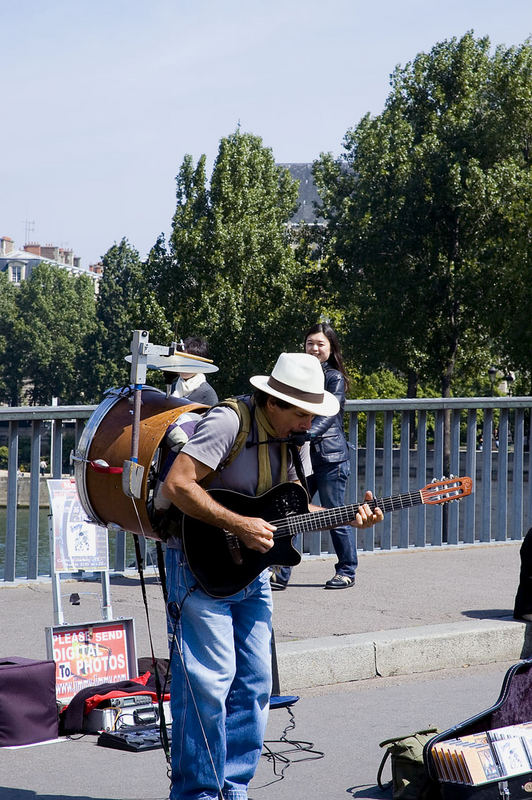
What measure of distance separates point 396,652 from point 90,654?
1.98m

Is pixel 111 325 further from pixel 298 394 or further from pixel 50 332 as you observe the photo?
pixel 298 394

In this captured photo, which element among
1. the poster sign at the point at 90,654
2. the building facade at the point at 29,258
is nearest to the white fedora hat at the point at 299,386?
the poster sign at the point at 90,654

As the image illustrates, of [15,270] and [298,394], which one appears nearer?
[298,394]

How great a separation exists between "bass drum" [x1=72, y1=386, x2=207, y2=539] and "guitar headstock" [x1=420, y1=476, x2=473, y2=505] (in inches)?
38.3

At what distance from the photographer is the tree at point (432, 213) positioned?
43875mm

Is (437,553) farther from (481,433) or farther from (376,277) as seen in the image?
(376,277)

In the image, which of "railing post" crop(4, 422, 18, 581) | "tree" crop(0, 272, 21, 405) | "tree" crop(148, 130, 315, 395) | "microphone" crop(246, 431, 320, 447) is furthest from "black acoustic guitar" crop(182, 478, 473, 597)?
"tree" crop(0, 272, 21, 405)

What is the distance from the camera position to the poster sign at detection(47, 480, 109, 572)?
606 cm

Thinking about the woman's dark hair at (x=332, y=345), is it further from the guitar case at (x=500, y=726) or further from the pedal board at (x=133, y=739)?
the guitar case at (x=500, y=726)

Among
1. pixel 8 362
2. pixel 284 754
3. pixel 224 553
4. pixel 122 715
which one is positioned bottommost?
pixel 284 754

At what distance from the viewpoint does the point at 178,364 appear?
4477mm

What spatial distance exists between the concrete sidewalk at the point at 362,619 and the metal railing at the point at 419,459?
1.97 ft

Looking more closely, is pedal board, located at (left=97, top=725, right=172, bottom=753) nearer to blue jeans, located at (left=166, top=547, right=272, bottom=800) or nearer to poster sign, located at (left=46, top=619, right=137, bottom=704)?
poster sign, located at (left=46, top=619, right=137, bottom=704)


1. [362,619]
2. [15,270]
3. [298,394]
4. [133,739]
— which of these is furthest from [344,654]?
[15,270]
